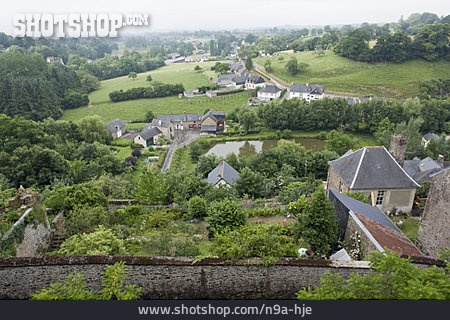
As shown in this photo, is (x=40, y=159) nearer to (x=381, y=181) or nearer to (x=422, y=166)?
(x=381, y=181)

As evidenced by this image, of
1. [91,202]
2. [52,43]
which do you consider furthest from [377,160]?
[52,43]

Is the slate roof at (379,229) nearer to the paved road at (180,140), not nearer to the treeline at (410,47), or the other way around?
the paved road at (180,140)

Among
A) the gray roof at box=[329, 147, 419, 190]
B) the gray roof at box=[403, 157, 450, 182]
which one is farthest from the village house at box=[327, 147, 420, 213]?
the gray roof at box=[403, 157, 450, 182]

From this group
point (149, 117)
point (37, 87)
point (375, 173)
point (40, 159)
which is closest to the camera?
point (375, 173)

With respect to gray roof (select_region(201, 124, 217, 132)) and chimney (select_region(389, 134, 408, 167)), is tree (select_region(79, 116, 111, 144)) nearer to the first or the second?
gray roof (select_region(201, 124, 217, 132))

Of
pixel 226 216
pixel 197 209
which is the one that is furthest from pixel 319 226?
pixel 197 209

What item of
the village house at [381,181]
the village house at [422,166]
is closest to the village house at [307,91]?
the village house at [422,166]

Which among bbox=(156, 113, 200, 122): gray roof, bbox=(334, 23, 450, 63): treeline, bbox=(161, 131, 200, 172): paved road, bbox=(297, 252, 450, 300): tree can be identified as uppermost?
bbox=(334, 23, 450, 63): treeline

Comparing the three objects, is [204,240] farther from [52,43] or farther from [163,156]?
[52,43]
